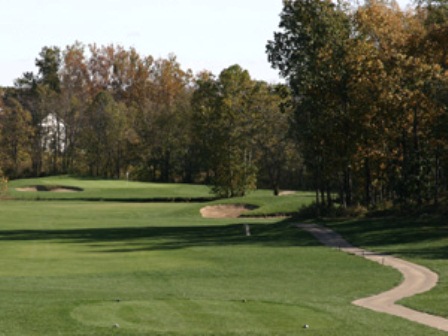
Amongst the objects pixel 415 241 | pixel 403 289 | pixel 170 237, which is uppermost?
pixel 415 241

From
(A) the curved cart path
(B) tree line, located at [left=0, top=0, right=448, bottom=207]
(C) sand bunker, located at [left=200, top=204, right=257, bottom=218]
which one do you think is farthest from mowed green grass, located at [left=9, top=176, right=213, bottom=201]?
(A) the curved cart path

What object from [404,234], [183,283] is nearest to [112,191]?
[404,234]

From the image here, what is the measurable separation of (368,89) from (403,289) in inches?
1189

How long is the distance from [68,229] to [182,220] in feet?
46.2

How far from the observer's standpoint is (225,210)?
254ft

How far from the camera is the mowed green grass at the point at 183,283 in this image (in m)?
18.2

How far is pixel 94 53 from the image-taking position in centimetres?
15175

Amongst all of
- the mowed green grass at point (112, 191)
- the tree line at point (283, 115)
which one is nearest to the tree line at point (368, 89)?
the tree line at point (283, 115)

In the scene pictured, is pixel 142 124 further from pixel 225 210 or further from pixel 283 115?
pixel 225 210

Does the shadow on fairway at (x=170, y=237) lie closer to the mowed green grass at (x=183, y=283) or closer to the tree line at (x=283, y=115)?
the mowed green grass at (x=183, y=283)

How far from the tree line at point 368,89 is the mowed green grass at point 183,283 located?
8.00 m

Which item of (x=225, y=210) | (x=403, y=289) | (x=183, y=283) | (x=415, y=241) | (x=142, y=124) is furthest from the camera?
(x=142, y=124)

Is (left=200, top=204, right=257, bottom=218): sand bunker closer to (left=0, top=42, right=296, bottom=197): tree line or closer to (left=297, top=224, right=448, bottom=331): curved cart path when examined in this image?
(left=0, top=42, right=296, bottom=197): tree line

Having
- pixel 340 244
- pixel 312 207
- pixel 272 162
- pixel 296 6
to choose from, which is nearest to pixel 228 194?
pixel 272 162
